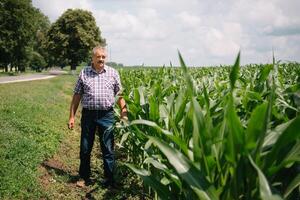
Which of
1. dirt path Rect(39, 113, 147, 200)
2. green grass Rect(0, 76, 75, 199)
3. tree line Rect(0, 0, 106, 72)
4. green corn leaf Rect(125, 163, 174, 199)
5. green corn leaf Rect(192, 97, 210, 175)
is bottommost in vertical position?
dirt path Rect(39, 113, 147, 200)

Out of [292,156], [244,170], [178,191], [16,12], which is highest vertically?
[16,12]

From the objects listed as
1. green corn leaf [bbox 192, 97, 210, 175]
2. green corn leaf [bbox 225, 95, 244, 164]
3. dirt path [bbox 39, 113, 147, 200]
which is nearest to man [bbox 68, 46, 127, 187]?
dirt path [bbox 39, 113, 147, 200]

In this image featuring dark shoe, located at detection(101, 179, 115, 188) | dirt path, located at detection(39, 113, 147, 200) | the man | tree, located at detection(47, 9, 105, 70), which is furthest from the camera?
tree, located at detection(47, 9, 105, 70)

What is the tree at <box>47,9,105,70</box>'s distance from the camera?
54312mm

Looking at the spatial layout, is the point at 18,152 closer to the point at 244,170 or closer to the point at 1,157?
the point at 1,157

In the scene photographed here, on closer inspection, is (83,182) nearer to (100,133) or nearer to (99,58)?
(100,133)

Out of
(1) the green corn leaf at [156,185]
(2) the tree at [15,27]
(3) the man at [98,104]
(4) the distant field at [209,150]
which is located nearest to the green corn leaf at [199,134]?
(4) the distant field at [209,150]

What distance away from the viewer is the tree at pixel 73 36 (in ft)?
178

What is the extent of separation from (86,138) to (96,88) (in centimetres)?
79

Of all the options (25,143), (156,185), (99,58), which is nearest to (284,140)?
(156,185)

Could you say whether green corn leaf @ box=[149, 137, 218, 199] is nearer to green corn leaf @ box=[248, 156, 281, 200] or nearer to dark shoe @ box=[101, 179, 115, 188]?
green corn leaf @ box=[248, 156, 281, 200]

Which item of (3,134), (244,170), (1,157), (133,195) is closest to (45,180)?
(1,157)

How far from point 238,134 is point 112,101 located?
3.91m

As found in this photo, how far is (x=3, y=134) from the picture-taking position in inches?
288
